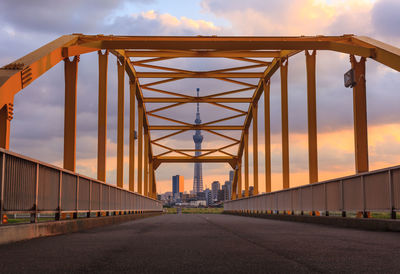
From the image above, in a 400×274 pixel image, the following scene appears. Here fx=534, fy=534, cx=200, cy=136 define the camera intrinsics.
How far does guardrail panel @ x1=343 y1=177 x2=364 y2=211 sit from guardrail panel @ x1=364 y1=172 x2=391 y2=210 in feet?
1.20

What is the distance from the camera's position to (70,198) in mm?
10852

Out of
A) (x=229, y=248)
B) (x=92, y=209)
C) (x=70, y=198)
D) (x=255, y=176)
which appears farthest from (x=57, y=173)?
(x=255, y=176)

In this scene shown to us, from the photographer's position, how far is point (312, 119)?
72.4 ft

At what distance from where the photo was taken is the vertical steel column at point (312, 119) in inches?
818

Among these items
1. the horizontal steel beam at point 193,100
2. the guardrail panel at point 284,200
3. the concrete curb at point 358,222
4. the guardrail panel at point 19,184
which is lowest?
the concrete curb at point 358,222

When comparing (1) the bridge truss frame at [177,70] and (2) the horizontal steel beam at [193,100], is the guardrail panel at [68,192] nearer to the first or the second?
(1) the bridge truss frame at [177,70]

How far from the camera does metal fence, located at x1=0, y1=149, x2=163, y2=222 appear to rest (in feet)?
24.0

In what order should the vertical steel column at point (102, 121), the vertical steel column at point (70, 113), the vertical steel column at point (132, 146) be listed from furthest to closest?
the vertical steel column at point (132, 146), the vertical steel column at point (102, 121), the vertical steel column at point (70, 113)

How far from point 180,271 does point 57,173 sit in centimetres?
622

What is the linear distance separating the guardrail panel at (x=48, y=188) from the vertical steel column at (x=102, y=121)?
11.1m

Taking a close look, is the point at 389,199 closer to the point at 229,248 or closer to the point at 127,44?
the point at 229,248

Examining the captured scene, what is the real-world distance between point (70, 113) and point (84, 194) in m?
6.47

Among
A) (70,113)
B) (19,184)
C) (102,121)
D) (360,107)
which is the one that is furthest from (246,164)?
(19,184)

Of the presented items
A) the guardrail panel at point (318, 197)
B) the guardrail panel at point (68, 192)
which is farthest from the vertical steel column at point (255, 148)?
the guardrail panel at point (68, 192)
